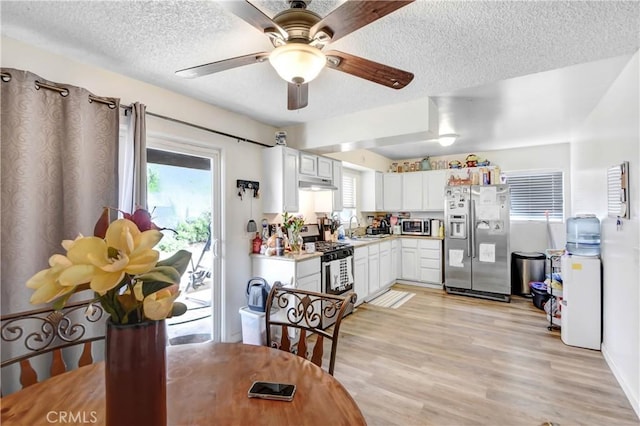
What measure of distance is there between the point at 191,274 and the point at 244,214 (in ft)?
2.69

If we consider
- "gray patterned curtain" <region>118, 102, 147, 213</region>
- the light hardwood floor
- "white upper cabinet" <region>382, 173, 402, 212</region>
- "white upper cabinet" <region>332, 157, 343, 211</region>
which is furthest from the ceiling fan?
"white upper cabinet" <region>382, 173, 402, 212</region>

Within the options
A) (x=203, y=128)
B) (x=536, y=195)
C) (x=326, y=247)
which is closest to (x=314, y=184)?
(x=326, y=247)

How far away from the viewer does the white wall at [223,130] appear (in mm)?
2023

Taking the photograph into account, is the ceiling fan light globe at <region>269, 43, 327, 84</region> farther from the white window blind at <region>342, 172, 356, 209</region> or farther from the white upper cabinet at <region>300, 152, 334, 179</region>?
the white window blind at <region>342, 172, 356, 209</region>

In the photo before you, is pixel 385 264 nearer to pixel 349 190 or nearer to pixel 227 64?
pixel 349 190

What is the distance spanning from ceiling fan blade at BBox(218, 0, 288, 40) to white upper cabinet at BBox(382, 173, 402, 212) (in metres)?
4.82

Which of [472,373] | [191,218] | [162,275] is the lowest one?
[472,373]

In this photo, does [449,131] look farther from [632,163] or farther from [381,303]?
[381,303]

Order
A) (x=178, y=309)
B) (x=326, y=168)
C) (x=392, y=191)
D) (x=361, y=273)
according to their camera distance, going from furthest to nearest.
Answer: (x=392, y=191) → (x=361, y=273) → (x=326, y=168) → (x=178, y=309)

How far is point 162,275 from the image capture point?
723 millimetres

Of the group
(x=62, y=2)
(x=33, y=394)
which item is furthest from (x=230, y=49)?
(x=33, y=394)

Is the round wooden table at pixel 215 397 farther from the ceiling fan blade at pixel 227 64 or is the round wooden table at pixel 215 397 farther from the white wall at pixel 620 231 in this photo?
the white wall at pixel 620 231

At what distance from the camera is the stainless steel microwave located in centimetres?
566

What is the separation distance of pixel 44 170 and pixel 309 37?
1.78 meters
